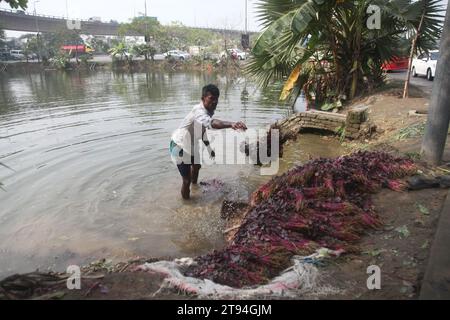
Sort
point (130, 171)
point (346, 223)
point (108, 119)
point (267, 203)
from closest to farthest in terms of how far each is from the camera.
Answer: point (346, 223), point (267, 203), point (130, 171), point (108, 119)

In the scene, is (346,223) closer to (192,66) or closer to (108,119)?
→ (108,119)

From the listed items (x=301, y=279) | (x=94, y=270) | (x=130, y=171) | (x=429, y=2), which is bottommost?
(x=130, y=171)

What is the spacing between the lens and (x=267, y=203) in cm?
411

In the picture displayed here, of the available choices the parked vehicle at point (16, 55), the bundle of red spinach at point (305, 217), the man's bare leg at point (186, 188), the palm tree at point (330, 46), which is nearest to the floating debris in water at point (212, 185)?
the man's bare leg at point (186, 188)

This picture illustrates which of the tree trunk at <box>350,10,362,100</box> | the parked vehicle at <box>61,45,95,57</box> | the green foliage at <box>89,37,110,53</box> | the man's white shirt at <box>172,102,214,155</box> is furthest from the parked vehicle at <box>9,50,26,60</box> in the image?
the man's white shirt at <box>172,102,214,155</box>

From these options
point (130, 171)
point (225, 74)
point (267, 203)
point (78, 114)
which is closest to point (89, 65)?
point (225, 74)

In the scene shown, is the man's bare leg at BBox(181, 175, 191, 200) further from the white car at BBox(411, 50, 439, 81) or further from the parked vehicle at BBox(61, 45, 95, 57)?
the parked vehicle at BBox(61, 45, 95, 57)

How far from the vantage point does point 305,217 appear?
360cm

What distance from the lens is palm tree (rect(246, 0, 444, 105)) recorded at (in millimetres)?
8711

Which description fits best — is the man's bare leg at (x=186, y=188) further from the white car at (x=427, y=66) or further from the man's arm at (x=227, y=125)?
the white car at (x=427, y=66)

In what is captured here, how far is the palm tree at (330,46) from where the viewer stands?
8711mm

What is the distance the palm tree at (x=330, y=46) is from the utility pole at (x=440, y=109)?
3567 mm

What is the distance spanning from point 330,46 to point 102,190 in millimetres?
7512
